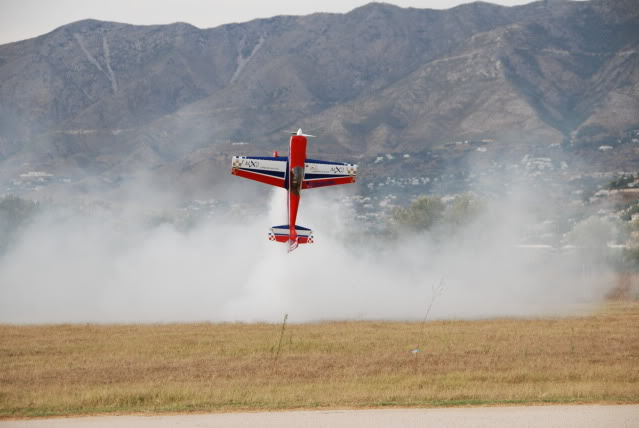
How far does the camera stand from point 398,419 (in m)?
28.7

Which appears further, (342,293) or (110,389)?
(342,293)

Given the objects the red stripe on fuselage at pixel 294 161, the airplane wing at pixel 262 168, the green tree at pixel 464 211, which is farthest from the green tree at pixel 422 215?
the airplane wing at pixel 262 168

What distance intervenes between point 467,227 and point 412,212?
19498 millimetres

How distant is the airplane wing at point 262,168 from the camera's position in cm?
6575

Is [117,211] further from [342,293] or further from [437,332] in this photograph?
[437,332]

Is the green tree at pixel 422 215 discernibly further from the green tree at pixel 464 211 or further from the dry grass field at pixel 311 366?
the dry grass field at pixel 311 366

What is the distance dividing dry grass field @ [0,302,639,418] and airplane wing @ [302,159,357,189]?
40.8 feet

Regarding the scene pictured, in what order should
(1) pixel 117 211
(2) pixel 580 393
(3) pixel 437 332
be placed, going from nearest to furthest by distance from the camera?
(2) pixel 580 393, (3) pixel 437 332, (1) pixel 117 211

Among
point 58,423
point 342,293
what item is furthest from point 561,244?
point 58,423

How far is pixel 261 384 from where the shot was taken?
117 feet

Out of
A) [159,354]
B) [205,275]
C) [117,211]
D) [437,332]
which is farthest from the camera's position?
[117,211]

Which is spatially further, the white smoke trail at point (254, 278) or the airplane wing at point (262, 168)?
the white smoke trail at point (254, 278)

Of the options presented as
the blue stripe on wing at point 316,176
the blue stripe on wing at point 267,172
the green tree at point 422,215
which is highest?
the blue stripe on wing at point 267,172

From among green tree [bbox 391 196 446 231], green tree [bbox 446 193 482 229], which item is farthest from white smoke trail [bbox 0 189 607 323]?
green tree [bbox 391 196 446 231]
